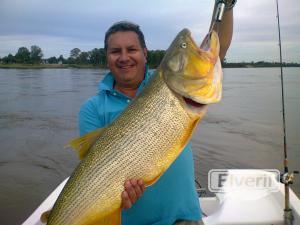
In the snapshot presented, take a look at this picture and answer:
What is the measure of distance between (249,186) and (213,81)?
11.9ft

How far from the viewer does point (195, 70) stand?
2732mm

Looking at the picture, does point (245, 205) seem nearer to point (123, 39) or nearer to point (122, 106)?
point (122, 106)

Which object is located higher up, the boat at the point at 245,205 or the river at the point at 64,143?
the boat at the point at 245,205

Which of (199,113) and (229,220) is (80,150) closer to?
(199,113)

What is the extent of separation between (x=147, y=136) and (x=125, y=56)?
96 cm

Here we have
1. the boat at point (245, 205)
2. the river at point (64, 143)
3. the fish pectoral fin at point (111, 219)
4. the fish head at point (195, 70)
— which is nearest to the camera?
the fish head at point (195, 70)

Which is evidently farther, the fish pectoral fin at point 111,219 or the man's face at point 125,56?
the man's face at point 125,56

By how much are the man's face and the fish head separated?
769 mm

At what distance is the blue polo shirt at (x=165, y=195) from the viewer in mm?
3426

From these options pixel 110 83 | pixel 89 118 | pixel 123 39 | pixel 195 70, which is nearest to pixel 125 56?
pixel 123 39

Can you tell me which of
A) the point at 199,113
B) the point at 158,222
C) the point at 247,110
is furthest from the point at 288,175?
the point at 247,110

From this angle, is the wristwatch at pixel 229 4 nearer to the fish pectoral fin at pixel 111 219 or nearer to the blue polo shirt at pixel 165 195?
the blue polo shirt at pixel 165 195

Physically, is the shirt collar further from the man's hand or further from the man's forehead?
the man's hand

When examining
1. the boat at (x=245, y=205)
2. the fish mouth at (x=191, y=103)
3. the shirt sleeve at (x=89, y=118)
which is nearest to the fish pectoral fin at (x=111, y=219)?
the shirt sleeve at (x=89, y=118)
